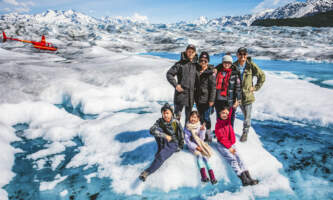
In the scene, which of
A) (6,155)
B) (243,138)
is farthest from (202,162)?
(6,155)

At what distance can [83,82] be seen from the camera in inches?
314

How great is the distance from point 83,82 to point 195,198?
6.88 meters

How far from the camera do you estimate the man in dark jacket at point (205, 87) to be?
319cm

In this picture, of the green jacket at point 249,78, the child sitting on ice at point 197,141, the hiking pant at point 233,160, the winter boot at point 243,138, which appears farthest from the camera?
the winter boot at point 243,138

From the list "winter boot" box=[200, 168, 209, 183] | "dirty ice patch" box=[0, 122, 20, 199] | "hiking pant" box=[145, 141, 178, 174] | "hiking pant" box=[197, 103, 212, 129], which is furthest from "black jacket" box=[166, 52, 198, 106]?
"dirty ice patch" box=[0, 122, 20, 199]

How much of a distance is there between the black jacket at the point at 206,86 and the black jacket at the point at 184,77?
0.10 meters

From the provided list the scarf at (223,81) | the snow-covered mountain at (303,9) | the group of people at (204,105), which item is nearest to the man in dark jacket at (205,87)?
the group of people at (204,105)

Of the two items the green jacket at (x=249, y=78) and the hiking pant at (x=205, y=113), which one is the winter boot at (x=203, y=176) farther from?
the green jacket at (x=249, y=78)

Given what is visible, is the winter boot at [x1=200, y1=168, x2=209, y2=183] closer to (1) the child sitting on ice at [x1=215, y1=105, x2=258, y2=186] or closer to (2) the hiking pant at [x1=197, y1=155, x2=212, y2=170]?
(2) the hiking pant at [x1=197, y1=155, x2=212, y2=170]

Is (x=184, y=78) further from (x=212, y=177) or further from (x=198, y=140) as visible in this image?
(x=212, y=177)

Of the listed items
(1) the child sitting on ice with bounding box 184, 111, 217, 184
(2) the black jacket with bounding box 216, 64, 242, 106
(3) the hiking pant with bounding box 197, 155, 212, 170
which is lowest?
(3) the hiking pant with bounding box 197, 155, 212, 170

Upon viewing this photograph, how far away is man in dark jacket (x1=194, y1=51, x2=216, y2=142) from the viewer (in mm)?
3188

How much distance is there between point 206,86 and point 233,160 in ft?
4.21

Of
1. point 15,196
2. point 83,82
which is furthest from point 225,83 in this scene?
point 83,82
